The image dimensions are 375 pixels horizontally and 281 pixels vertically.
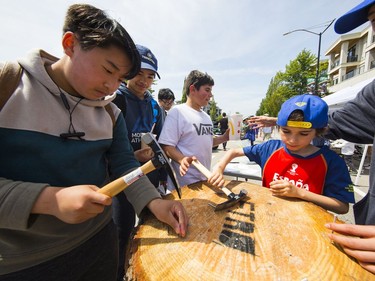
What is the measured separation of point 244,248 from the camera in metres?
0.96

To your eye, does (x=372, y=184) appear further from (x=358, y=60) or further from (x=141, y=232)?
(x=358, y=60)

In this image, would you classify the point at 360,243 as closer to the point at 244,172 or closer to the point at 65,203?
the point at 65,203

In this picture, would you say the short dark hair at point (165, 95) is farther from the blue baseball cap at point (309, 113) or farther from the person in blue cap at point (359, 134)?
the person in blue cap at point (359, 134)

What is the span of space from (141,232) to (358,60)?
154 feet

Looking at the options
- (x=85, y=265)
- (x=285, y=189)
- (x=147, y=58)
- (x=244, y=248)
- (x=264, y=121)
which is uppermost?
(x=147, y=58)

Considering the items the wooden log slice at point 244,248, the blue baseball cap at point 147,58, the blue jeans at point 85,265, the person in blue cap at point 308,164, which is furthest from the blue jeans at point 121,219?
the blue baseball cap at point 147,58

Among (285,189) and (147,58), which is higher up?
(147,58)

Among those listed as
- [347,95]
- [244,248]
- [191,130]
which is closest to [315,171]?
[244,248]

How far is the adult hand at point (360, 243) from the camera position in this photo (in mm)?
835

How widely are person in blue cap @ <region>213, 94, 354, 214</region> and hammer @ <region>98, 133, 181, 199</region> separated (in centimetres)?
68

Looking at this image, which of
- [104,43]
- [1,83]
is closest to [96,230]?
[1,83]

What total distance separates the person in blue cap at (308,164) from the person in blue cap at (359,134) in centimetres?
18

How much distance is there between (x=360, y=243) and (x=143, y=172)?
1172mm

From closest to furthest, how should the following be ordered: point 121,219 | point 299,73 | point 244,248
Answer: point 244,248, point 121,219, point 299,73
